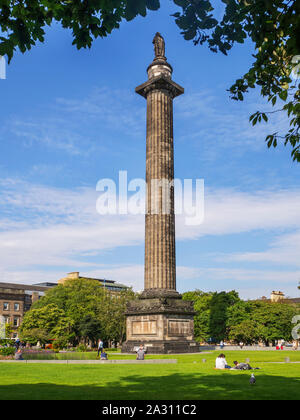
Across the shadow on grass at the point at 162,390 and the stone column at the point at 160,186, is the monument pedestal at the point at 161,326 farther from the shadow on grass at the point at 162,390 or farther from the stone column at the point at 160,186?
the shadow on grass at the point at 162,390

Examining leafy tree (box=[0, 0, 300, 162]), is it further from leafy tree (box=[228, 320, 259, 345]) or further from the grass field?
leafy tree (box=[228, 320, 259, 345])

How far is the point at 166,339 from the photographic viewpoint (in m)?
41.4

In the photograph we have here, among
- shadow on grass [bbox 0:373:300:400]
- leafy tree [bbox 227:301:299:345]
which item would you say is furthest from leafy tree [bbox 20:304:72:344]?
shadow on grass [bbox 0:373:300:400]

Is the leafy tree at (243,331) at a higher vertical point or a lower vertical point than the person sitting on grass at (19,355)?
lower

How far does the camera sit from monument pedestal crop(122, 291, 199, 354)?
136 ft

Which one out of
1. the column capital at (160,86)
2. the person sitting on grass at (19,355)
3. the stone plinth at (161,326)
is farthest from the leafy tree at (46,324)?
the column capital at (160,86)

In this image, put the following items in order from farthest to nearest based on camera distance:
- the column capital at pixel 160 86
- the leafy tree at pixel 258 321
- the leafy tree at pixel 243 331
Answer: the leafy tree at pixel 258 321 → the leafy tree at pixel 243 331 → the column capital at pixel 160 86

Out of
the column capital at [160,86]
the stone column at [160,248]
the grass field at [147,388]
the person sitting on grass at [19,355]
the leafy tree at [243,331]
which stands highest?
the column capital at [160,86]

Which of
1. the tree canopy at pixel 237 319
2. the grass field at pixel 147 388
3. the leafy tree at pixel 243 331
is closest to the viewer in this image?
the grass field at pixel 147 388

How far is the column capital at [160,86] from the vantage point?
160 ft

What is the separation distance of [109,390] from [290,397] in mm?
5706

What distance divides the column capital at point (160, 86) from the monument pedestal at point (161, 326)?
23303 millimetres

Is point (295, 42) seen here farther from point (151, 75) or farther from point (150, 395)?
point (151, 75)

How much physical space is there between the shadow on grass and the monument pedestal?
77.6ft
